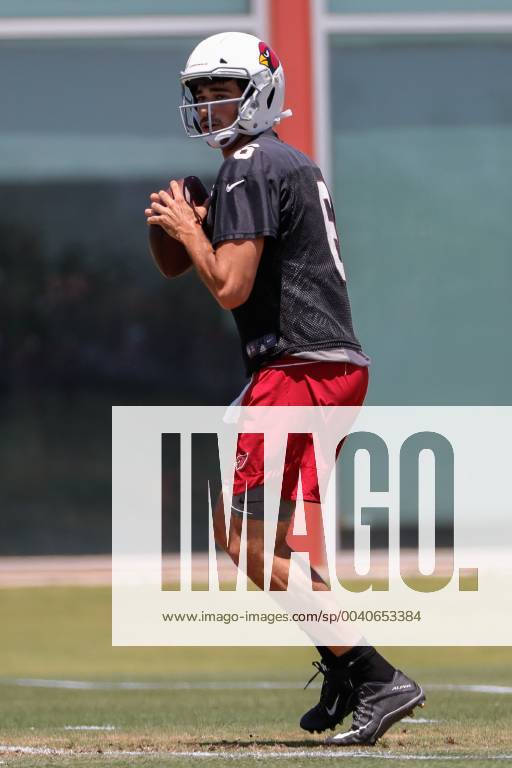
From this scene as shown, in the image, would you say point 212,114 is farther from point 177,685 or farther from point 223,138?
point 177,685

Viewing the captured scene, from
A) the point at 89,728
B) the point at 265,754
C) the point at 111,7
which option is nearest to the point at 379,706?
the point at 265,754

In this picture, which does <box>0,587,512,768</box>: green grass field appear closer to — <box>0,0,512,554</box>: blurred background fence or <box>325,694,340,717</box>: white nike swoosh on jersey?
<box>325,694,340,717</box>: white nike swoosh on jersey

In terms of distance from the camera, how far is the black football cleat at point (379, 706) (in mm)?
4535

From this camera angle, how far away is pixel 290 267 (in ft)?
15.3

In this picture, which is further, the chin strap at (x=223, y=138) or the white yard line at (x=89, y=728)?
the white yard line at (x=89, y=728)

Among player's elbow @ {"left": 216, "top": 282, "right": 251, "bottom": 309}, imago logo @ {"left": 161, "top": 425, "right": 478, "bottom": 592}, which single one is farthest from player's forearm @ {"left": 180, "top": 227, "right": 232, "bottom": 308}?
imago logo @ {"left": 161, "top": 425, "right": 478, "bottom": 592}

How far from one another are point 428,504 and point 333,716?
19.1ft

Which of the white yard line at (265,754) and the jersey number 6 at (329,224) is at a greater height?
the jersey number 6 at (329,224)

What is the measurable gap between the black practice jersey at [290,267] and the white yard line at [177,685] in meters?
2.54

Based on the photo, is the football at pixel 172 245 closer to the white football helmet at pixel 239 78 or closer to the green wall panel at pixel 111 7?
the white football helmet at pixel 239 78

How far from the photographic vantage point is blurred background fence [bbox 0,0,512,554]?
10.2 m

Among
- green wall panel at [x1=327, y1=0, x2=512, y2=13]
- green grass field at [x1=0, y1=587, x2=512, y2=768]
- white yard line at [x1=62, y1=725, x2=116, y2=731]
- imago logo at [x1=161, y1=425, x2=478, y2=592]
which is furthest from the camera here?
green wall panel at [x1=327, y1=0, x2=512, y2=13]

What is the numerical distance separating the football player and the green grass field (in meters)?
0.22

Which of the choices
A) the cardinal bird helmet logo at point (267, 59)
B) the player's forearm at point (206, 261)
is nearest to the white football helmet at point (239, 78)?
the cardinal bird helmet logo at point (267, 59)
